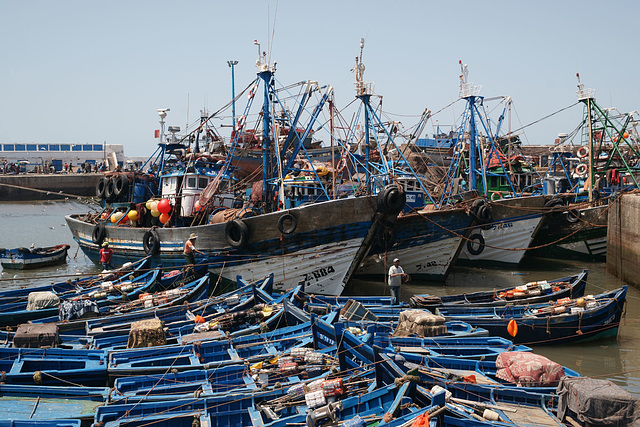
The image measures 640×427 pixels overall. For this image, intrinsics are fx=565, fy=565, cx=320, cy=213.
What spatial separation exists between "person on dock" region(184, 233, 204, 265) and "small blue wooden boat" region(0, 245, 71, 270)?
A: 11.2m

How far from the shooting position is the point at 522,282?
21266 millimetres

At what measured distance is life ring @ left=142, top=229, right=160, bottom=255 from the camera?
18547 mm

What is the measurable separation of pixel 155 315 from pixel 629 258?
16606mm

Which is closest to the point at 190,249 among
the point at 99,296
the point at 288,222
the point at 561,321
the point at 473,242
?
the point at 99,296

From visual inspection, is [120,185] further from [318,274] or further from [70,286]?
[318,274]

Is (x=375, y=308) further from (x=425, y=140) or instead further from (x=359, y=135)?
(x=425, y=140)

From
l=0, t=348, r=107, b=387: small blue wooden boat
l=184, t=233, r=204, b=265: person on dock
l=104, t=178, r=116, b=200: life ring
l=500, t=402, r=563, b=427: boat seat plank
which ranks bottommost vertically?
l=500, t=402, r=563, b=427: boat seat plank

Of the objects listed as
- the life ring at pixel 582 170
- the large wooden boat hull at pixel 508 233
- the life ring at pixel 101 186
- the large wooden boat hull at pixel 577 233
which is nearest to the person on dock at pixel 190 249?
the life ring at pixel 101 186

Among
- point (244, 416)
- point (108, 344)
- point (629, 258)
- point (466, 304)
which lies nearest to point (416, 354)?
point (244, 416)

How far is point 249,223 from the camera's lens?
54.7 ft

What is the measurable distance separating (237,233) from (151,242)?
3.85 m

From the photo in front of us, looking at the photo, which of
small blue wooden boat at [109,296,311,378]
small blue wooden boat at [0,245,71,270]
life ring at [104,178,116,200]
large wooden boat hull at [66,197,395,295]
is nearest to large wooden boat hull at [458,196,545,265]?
large wooden boat hull at [66,197,395,295]

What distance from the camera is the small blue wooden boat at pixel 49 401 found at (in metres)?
7.96

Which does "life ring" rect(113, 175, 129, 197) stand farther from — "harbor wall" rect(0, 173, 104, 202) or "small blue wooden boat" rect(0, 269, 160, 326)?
"harbor wall" rect(0, 173, 104, 202)
